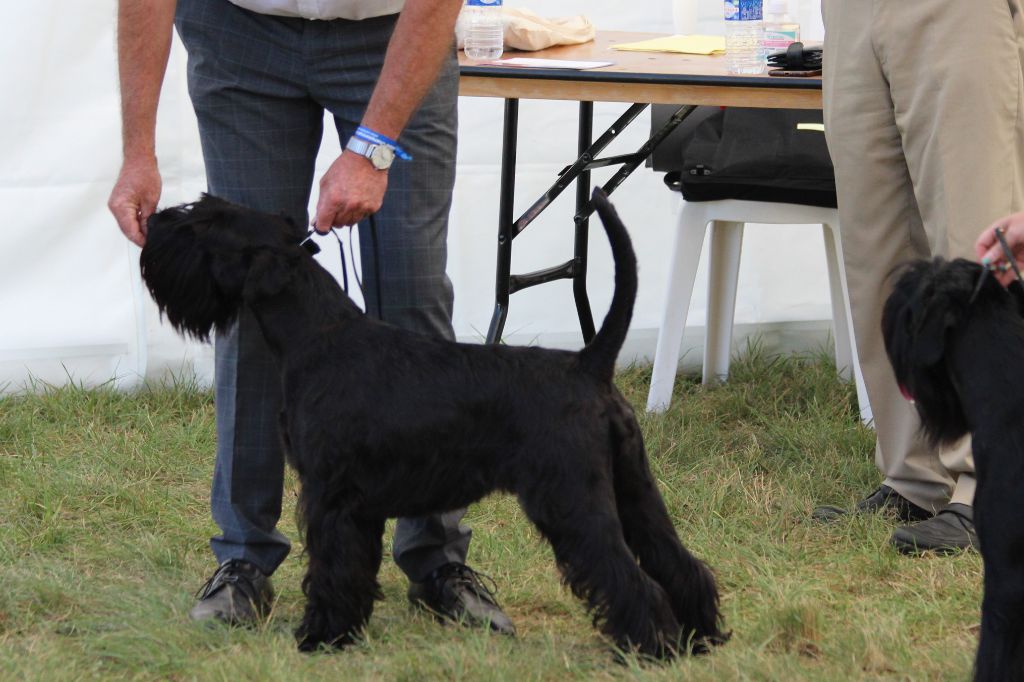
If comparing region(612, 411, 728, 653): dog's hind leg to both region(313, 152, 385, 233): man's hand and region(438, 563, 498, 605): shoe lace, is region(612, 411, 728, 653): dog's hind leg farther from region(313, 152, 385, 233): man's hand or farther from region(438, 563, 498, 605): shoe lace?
region(313, 152, 385, 233): man's hand

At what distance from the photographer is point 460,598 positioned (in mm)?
2656

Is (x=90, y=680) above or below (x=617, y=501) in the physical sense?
below

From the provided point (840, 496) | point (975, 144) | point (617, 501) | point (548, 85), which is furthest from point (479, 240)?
point (617, 501)

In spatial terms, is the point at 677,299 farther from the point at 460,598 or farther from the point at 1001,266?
the point at 1001,266

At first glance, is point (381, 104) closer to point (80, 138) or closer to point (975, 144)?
point (975, 144)

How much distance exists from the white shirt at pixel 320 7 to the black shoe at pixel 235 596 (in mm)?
1176

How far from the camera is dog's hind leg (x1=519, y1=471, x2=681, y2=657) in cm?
220

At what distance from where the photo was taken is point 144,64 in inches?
100

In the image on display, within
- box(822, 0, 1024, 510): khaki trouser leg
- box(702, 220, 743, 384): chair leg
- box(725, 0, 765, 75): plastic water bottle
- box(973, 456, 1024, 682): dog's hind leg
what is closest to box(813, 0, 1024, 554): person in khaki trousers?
box(822, 0, 1024, 510): khaki trouser leg

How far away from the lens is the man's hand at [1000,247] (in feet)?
6.97

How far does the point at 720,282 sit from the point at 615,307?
2.49m

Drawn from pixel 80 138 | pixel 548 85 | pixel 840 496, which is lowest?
pixel 840 496

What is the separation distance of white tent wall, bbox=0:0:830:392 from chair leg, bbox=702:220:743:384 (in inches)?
11.6

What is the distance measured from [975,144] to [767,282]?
87.0 inches
